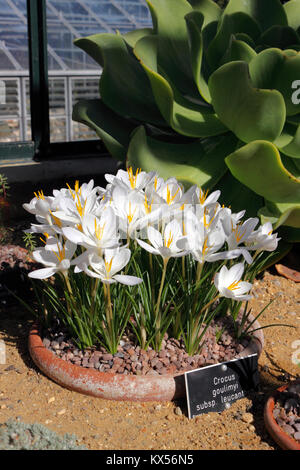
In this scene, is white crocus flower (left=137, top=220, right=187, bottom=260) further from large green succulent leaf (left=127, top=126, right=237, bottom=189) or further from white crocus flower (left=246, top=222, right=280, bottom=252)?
large green succulent leaf (left=127, top=126, right=237, bottom=189)

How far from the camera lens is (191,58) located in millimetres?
2178

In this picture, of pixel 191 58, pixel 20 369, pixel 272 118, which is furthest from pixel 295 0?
pixel 20 369

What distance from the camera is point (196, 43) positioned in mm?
2068

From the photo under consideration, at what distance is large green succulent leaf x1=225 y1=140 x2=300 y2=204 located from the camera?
1933 millimetres

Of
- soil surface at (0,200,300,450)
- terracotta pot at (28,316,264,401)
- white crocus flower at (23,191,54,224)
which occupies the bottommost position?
soil surface at (0,200,300,450)

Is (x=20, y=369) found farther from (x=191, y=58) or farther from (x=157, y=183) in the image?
(x=191, y=58)

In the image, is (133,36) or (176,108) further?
(133,36)

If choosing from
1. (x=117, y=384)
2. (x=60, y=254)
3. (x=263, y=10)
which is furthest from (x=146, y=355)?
(x=263, y=10)

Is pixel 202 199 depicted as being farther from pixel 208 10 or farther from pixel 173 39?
pixel 208 10

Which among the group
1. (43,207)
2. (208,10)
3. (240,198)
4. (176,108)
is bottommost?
(240,198)

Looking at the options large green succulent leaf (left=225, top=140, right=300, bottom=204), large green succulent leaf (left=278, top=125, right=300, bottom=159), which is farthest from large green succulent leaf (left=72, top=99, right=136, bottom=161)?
large green succulent leaf (left=278, top=125, right=300, bottom=159)

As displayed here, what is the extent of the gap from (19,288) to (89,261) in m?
0.86

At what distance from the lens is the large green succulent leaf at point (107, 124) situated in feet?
7.85

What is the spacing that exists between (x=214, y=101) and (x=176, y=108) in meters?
0.17
